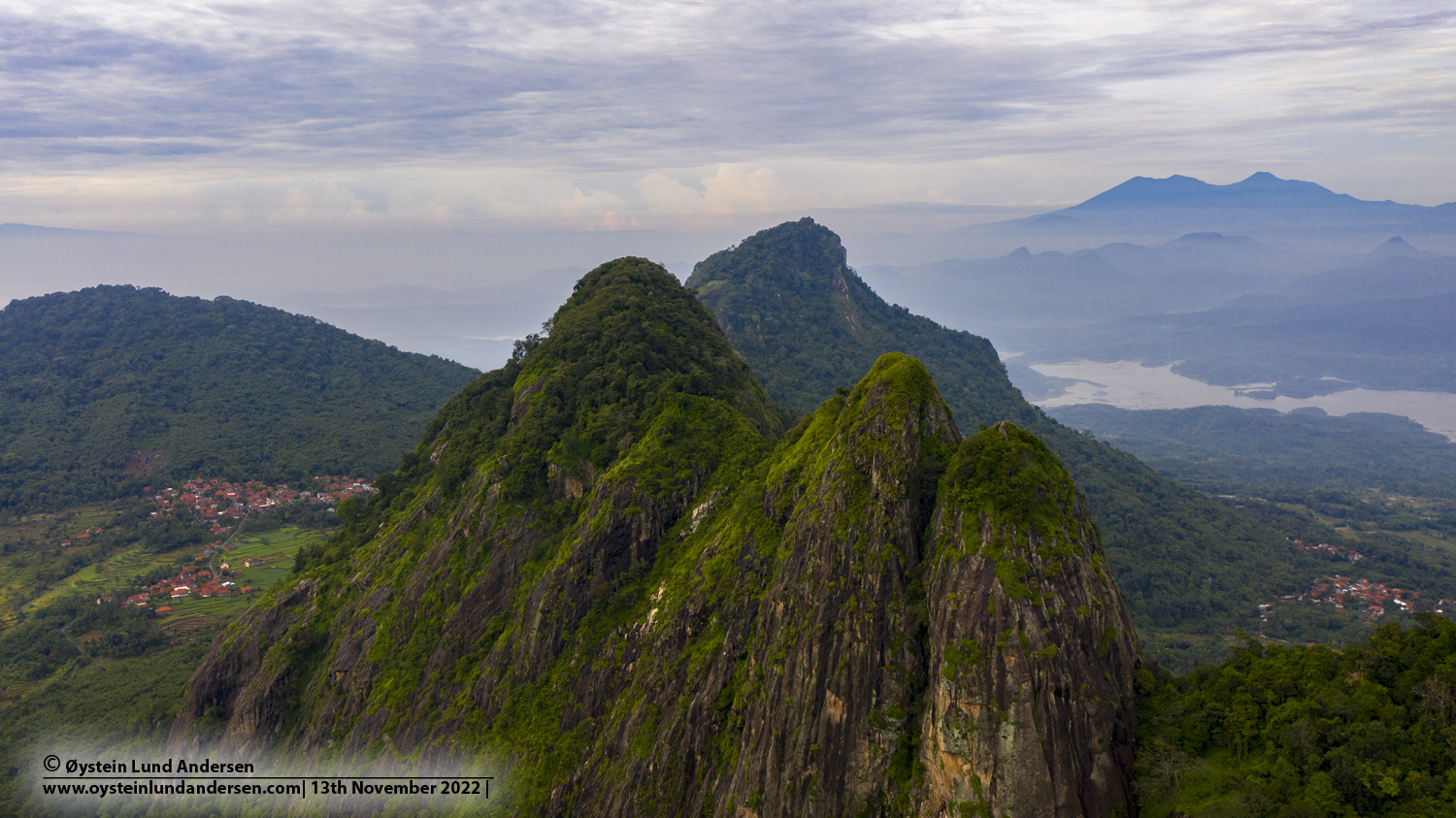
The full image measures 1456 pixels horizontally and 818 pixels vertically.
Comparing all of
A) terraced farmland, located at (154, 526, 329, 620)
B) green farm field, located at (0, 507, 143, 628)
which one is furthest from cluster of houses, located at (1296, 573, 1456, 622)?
green farm field, located at (0, 507, 143, 628)

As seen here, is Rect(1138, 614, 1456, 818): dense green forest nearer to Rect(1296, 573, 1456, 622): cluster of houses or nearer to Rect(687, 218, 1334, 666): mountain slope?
Rect(687, 218, 1334, 666): mountain slope

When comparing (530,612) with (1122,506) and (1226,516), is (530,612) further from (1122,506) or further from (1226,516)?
(1226,516)

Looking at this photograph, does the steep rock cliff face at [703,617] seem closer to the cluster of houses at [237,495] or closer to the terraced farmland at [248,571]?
the terraced farmland at [248,571]

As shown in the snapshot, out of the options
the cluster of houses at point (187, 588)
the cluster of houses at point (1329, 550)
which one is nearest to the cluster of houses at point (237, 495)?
the cluster of houses at point (187, 588)

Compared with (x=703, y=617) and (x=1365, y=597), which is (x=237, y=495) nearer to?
(x=703, y=617)

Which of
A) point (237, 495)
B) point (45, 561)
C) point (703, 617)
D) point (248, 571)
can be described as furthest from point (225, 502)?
point (703, 617)

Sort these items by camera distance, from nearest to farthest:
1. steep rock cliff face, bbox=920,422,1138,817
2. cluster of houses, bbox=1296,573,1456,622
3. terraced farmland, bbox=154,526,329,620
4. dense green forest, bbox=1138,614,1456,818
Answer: dense green forest, bbox=1138,614,1456,818 → steep rock cliff face, bbox=920,422,1138,817 → cluster of houses, bbox=1296,573,1456,622 → terraced farmland, bbox=154,526,329,620
